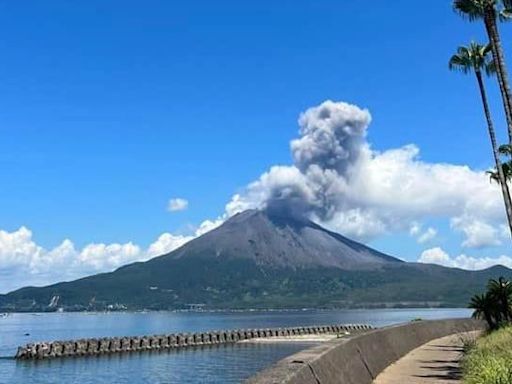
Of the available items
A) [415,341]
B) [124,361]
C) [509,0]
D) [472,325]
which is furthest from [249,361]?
[509,0]

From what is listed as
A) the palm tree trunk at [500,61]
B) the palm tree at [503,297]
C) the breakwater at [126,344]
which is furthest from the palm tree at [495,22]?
the breakwater at [126,344]

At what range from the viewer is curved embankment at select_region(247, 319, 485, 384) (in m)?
10.5

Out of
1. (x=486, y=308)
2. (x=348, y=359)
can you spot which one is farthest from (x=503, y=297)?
(x=348, y=359)

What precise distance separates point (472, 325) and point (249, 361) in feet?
54.7

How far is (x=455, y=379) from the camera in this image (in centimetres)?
1661

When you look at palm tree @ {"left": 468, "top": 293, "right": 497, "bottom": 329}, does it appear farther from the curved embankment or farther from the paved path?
the paved path

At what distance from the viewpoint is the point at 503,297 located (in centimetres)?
3031

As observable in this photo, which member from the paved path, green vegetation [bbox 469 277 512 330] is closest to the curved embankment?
the paved path

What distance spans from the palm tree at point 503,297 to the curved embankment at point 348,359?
4.15m

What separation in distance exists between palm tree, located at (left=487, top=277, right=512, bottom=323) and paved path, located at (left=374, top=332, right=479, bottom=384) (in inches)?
140

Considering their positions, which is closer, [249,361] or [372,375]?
[372,375]

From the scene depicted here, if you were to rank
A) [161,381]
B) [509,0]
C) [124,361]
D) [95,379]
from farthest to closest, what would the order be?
[124,361] < [95,379] < [161,381] < [509,0]

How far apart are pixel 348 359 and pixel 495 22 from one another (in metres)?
19.0

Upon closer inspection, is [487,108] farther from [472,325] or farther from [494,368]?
[494,368]
